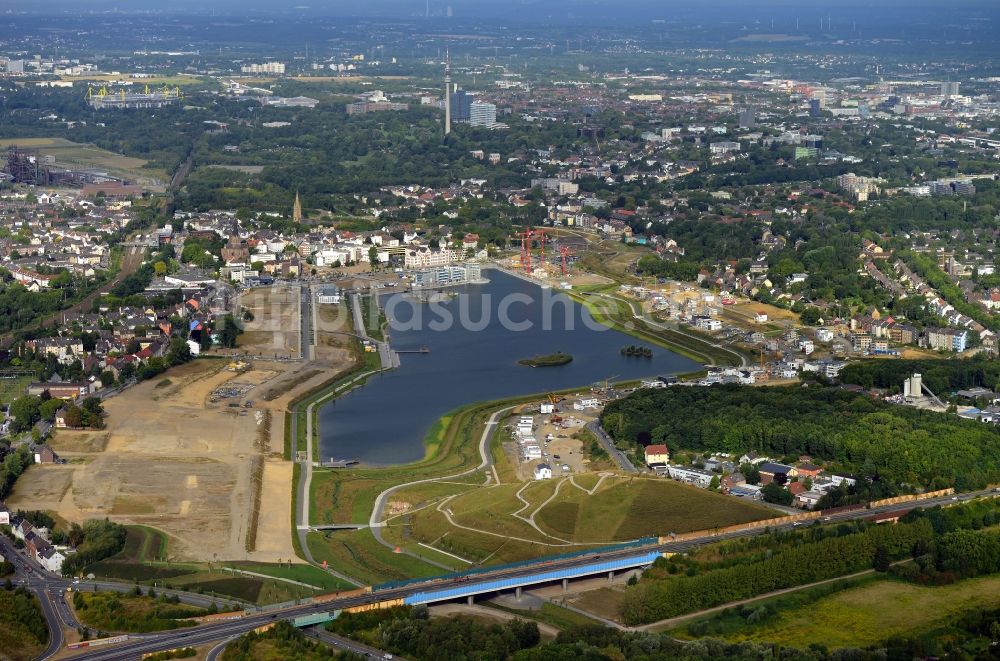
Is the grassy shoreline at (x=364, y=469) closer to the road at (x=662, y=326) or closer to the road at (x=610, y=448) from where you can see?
the road at (x=662, y=326)

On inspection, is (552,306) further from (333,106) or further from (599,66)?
(599,66)

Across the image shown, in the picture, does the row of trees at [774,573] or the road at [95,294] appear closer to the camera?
the row of trees at [774,573]

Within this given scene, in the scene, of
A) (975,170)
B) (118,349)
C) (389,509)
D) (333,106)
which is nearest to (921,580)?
(389,509)

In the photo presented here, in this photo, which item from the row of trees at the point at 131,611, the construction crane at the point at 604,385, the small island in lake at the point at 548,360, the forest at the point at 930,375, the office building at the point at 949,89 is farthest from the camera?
the office building at the point at 949,89

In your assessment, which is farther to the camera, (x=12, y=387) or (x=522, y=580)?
(x=12, y=387)

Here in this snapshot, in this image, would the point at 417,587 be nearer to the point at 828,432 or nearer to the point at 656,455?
the point at 656,455

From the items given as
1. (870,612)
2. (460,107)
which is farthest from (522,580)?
(460,107)

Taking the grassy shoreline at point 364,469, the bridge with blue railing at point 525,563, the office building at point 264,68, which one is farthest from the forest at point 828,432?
the office building at point 264,68
